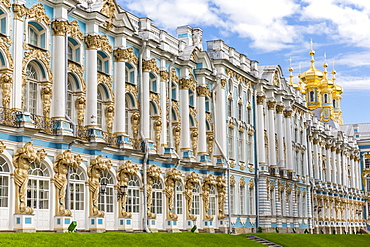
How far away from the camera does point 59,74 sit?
30547mm

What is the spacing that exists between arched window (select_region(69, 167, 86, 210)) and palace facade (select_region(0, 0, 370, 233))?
6 cm

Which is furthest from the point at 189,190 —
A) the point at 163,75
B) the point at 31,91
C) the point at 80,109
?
the point at 31,91

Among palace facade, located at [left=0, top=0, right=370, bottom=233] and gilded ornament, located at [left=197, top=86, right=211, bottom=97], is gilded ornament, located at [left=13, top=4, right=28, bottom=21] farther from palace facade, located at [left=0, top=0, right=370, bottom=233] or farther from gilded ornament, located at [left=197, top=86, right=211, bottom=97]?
gilded ornament, located at [left=197, top=86, right=211, bottom=97]

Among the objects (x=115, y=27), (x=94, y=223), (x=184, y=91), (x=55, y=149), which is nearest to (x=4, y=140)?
(x=55, y=149)

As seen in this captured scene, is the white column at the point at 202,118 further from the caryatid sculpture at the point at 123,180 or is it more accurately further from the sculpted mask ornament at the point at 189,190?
the caryatid sculpture at the point at 123,180

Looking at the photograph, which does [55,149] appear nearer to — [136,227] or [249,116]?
[136,227]

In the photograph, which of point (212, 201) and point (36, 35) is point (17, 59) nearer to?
point (36, 35)

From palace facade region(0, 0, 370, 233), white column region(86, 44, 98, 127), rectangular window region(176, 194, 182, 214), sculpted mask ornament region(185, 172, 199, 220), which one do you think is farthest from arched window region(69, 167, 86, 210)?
sculpted mask ornament region(185, 172, 199, 220)

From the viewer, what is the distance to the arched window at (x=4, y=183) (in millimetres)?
27047

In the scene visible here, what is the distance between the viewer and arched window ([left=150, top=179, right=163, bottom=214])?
125 feet

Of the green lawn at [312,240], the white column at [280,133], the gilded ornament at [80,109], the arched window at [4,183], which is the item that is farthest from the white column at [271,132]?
the arched window at [4,183]

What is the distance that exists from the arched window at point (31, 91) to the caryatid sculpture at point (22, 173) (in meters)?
2.40

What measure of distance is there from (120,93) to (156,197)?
6.72 m

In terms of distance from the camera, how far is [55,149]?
29.8 m
